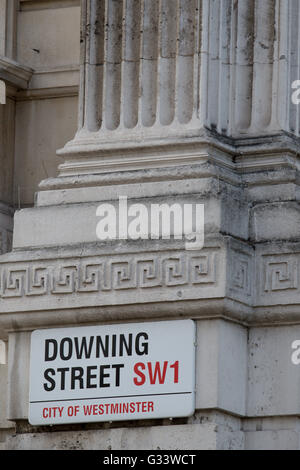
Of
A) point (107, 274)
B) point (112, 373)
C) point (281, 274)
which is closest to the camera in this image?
point (281, 274)

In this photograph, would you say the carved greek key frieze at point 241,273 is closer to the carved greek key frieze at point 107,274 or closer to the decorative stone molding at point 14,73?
the carved greek key frieze at point 107,274

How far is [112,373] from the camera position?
1752cm

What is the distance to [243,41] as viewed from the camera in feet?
59.9

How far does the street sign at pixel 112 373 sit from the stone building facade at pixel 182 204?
0.11m

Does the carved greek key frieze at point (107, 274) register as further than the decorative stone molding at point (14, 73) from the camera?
No

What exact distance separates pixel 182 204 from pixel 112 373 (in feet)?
5.17

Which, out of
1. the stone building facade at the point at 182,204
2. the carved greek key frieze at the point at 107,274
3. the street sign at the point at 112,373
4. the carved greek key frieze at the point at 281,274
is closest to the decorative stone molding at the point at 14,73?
the stone building facade at the point at 182,204

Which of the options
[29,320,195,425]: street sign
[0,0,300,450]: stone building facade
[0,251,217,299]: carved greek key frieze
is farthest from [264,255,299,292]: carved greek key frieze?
[29,320,195,425]: street sign

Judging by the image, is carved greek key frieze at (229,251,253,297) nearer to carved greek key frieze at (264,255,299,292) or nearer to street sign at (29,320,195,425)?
carved greek key frieze at (264,255,299,292)

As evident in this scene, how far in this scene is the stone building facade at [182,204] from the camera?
1727cm

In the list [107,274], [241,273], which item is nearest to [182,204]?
[241,273]

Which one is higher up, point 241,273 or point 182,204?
point 182,204

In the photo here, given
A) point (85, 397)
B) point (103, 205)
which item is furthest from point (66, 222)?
point (85, 397)

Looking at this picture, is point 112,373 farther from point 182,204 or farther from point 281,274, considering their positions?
point 281,274
